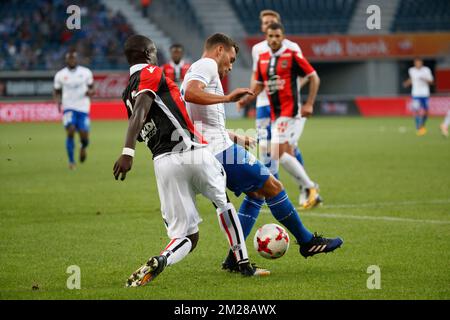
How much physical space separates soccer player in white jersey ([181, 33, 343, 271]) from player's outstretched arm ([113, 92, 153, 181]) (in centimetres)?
48

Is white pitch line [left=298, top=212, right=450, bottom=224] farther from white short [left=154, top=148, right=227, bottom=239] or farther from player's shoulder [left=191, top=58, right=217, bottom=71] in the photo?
player's shoulder [left=191, top=58, right=217, bottom=71]

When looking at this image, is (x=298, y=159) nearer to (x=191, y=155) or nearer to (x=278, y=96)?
(x=278, y=96)

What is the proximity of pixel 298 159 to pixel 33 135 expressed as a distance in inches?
688

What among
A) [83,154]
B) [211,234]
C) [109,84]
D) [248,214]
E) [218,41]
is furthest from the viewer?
[109,84]

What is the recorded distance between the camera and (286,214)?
7617mm

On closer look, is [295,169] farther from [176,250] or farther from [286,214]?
[176,250]

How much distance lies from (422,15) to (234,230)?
1579 inches

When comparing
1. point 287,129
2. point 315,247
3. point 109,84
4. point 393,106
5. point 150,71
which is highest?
point 150,71

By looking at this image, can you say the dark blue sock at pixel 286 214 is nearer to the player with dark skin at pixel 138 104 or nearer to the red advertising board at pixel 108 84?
the player with dark skin at pixel 138 104

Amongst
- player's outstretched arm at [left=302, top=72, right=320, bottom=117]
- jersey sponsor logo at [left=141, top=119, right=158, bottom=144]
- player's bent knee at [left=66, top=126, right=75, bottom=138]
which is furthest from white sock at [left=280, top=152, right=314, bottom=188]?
player's bent knee at [left=66, top=126, right=75, bottom=138]

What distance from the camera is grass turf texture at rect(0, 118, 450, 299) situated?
679 cm

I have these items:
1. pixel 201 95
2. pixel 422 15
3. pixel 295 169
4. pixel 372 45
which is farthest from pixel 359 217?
pixel 422 15

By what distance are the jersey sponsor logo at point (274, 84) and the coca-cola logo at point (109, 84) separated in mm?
27331

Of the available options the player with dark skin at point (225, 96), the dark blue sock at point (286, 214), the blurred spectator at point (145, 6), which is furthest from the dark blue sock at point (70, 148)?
the blurred spectator at point (145, 6)
